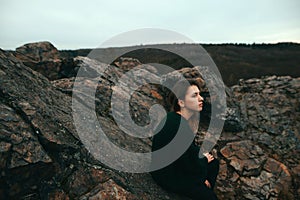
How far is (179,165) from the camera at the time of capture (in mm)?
4344

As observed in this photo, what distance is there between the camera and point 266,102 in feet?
35.9

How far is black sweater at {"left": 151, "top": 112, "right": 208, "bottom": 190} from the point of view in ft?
14.1

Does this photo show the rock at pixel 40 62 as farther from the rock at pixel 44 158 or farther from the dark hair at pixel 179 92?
the dark hair at pixel 179 92

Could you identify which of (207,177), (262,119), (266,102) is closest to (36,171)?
(207,177)

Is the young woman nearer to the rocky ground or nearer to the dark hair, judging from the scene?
the dark hair

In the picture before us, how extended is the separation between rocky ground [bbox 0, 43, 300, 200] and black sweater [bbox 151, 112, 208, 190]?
0.41 metres

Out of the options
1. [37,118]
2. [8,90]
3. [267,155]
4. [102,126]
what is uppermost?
[8,90]

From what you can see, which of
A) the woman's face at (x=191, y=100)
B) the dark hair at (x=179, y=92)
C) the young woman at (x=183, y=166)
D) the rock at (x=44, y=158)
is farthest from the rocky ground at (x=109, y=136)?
the woman's face at (x=191, y=100)

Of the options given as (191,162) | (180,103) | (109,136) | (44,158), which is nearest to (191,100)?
(180,103)

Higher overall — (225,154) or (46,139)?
(46,139)

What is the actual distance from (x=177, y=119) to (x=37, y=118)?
2597 millimetres

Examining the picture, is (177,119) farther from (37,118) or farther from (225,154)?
(225,154)

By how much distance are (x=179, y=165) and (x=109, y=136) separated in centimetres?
175

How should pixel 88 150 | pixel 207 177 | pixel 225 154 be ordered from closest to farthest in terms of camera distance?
pixel 88 150 < pixel 207 177 < pixel 225 154
